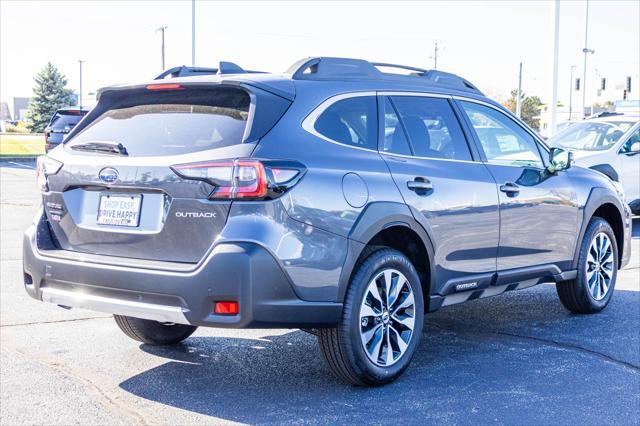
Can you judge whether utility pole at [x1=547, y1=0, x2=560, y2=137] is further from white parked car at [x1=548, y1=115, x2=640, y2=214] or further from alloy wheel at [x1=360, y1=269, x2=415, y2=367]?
alloy wheel at [x1=360, y1=269, x2=415, y2=367]

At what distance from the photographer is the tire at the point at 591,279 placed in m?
7.15

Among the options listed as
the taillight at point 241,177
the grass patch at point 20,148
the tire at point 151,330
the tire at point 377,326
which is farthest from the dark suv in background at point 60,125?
the taillight at point 241,177

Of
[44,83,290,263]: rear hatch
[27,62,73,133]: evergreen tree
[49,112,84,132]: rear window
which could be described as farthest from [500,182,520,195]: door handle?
[27,62,73,133]: evergreen tree

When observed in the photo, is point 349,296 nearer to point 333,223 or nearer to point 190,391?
point 333,223

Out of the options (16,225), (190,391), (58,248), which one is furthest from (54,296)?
(16,225)

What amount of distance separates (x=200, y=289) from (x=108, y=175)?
0.87 metres

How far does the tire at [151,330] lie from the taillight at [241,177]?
1.69m

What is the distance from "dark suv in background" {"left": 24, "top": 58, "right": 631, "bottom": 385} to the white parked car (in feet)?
24.7

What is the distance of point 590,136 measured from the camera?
14.0 m

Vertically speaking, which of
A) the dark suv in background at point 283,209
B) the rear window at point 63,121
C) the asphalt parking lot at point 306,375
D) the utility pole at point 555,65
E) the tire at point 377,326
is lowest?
the asphalt parking lot at point 306,375

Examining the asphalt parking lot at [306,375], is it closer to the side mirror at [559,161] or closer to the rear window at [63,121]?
the side mirror at [559,161]

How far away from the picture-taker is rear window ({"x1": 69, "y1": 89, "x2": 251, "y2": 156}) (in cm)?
473

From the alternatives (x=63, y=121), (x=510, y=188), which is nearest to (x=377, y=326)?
(x=510, y=188)

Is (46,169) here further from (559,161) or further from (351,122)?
(559,161)
